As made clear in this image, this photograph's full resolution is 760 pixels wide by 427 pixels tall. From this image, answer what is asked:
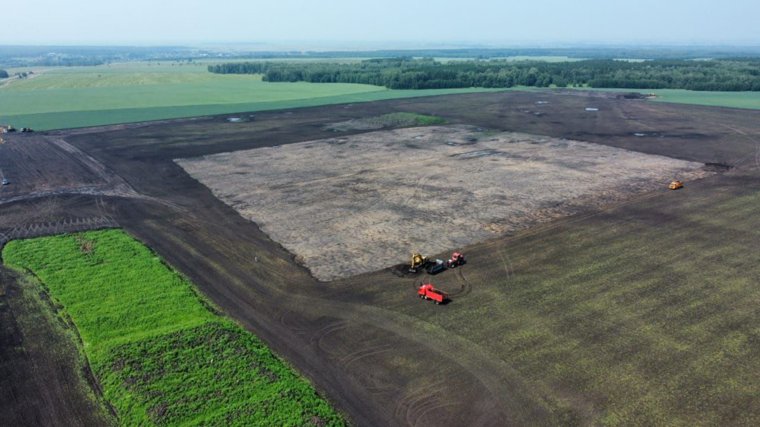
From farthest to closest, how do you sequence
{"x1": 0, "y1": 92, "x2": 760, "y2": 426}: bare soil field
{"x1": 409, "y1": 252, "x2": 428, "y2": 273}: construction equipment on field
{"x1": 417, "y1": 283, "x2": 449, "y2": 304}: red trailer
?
{"x1": 409, "y1": 252, "x2": 428, "y2": 273}: construction equipment on field → {"x1": 417, "y1": 283, "x2": 449, "y2": 304}: red trailer → {"x1": 0, "y1": 92, "x2": 760, "y2": 426}: bare soil field

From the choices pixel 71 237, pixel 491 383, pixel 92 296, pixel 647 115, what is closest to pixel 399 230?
pixel 491 383

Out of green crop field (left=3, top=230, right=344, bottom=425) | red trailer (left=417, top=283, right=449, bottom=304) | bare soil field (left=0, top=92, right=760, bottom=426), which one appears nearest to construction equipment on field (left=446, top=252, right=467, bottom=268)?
bare soil field (left=0, top=92, right=760, bottom=426)

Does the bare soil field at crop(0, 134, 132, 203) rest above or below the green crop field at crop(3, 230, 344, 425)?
above

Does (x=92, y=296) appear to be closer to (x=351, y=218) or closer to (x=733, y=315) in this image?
(x=351, y=218)

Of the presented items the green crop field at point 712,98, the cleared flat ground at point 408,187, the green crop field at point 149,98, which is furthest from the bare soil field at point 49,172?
the green crop field at point 712,98

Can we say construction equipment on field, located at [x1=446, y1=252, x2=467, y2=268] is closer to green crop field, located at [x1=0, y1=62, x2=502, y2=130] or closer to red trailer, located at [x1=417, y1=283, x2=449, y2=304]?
red trailer, located at [x1=417, y1=283, x2=449, y2=304]

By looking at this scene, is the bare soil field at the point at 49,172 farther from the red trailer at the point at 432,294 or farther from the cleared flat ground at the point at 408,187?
the red trailer at the point at 432,294
